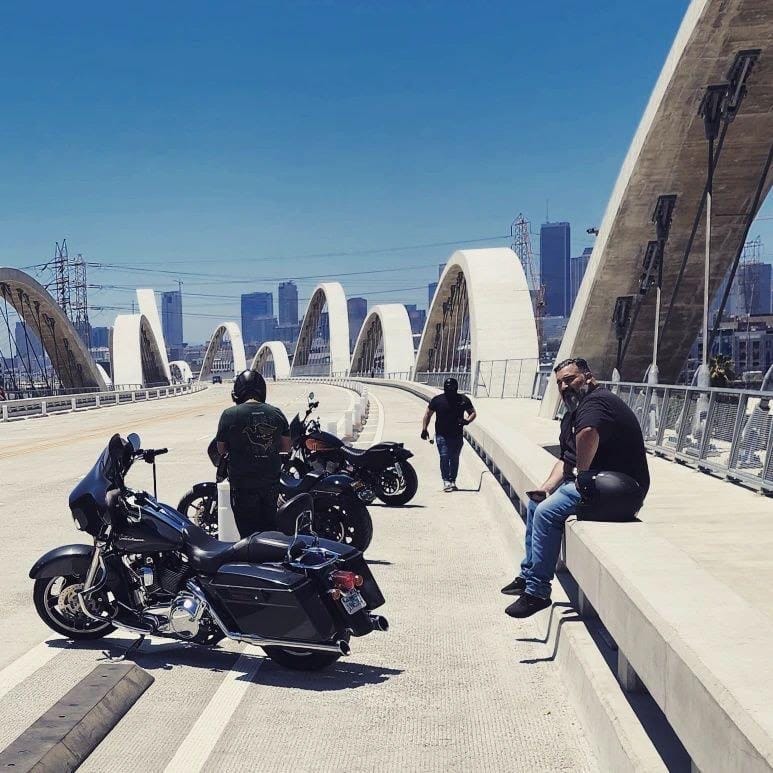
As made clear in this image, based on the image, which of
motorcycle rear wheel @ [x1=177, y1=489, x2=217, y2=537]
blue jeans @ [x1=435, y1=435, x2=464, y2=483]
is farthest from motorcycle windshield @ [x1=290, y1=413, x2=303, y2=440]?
blue jeans @ [x1=435, y1=435, x2=464, y2=483]

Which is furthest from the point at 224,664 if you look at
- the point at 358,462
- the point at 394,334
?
the point at 394,334

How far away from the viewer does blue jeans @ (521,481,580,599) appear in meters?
6.07

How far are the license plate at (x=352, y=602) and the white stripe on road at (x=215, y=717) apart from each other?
28.1 inches

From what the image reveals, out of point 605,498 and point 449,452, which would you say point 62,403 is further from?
point 605,498

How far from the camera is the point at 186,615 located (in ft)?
19.3

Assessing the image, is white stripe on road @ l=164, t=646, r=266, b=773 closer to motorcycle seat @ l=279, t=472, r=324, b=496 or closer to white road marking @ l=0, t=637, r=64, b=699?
white road marking @ l=0, t=637, r=64, b=699

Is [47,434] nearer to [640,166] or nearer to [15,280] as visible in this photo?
[640,166]

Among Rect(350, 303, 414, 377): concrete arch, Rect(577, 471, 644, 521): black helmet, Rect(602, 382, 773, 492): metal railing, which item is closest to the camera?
Rect(577, 471, 644, 521): black helmet

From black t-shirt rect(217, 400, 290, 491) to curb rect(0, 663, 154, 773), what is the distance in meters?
1.55

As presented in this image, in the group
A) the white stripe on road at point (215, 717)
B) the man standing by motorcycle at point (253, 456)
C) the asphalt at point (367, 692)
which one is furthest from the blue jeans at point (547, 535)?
the man standing by motorcycle at point (253, 456)

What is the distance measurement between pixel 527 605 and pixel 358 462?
19.2 feet

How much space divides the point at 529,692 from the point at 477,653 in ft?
2.62

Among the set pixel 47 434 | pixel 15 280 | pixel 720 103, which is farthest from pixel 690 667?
pixel 15 280

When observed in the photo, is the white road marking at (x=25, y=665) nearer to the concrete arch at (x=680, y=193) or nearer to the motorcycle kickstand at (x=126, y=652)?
the motorcycle kickstand at (x=126, y=652)
